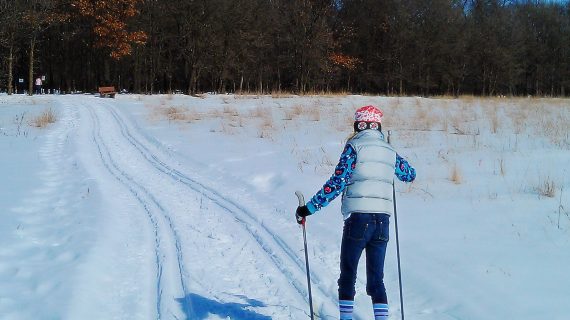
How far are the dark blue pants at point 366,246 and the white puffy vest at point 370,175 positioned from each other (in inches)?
3.3

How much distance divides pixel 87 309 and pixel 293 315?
6.09 ft

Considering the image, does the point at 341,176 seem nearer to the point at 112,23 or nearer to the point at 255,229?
the point at 255,229

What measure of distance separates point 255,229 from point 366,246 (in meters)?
3.03

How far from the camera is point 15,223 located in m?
6.61

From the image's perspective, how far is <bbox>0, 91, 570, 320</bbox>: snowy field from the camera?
4.66m

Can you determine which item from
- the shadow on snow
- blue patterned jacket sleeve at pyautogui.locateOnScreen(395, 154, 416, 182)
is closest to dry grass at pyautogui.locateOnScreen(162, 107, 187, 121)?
the shadow on snow

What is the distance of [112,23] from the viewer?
124 ft

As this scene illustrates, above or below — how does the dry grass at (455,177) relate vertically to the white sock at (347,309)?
above

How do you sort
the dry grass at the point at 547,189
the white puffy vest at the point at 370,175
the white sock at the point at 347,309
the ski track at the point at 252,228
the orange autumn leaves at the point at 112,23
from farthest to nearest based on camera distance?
the orange autumn leaves at the point at 112,23
the dry grass at the point at 547,189
the ski track at the point at 252,228
the white sock at the point at 347,309
the white puffy vest at the point at 370,175

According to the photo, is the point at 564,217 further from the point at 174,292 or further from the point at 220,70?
the point at 220,70

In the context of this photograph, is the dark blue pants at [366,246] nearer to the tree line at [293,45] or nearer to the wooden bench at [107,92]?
the wooden bench at [107,92]

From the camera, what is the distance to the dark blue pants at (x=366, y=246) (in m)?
3.81

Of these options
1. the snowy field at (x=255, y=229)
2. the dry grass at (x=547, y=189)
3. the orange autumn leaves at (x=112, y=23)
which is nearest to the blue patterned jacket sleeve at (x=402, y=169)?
the snowy field at (x=255, y=229)

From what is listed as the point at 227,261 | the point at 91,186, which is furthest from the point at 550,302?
the point at 91,186
